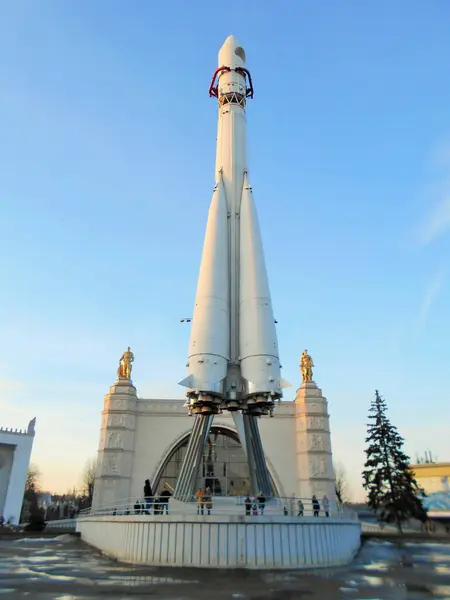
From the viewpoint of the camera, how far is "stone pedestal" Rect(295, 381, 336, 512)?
1134 inches

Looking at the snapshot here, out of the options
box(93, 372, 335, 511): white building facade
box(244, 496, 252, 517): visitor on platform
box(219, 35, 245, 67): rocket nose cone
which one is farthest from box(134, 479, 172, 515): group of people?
box(219, 35, 245, 67): rocket nose cone

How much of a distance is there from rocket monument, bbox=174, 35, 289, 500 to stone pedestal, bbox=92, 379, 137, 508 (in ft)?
46.2

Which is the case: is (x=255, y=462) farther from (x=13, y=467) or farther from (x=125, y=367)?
(x=13, y=467)

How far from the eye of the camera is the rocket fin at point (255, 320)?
50.7 ft

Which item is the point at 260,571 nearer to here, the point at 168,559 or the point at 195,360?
the point at 168,559

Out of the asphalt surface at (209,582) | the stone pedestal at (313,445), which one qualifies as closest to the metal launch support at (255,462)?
the asphalt surface at (209,582)

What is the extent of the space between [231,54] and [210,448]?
24780mm

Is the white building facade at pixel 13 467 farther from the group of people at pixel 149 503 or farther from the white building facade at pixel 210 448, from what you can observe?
the group of people at pixel 149 503

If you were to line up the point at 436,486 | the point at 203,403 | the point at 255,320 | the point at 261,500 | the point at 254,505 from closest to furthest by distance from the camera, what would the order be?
the point at 254,505 → the point at 203,403 → the point at 261,500 → the point at 255,320 → the point at 436,486

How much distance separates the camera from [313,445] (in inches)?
1166

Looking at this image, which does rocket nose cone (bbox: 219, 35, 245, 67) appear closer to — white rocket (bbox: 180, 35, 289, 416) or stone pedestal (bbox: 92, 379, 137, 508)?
white rocket (bbox: 180, 35, 289, 416)

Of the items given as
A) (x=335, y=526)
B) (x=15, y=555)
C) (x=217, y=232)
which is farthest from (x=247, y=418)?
(x=15, y=555)

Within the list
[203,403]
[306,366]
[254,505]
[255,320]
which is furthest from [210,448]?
[254,505]

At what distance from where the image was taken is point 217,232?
18.4 meters
